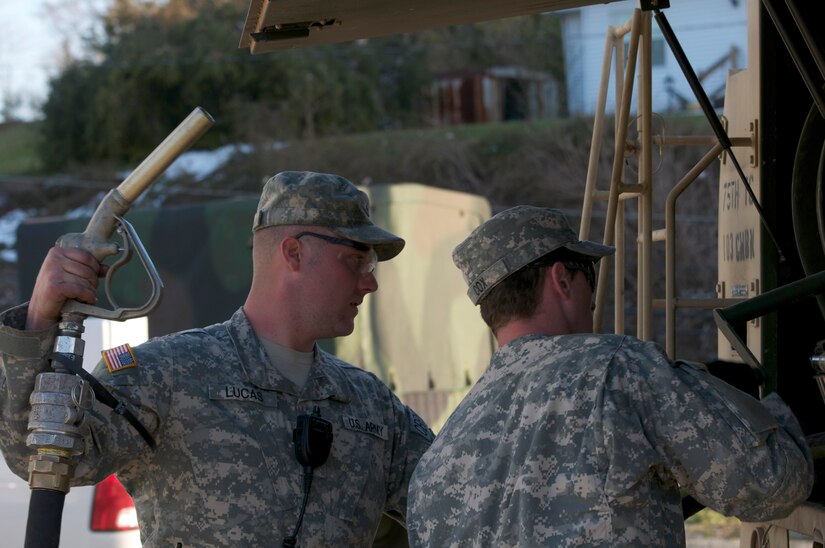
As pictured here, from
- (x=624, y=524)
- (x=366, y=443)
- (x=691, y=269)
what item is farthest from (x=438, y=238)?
(x=691, y=269)

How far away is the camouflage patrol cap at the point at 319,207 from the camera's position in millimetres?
3172

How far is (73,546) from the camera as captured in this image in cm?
509

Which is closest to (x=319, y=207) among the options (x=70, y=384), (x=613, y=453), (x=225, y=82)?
(x=70, y=384)

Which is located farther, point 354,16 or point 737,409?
point 354,16

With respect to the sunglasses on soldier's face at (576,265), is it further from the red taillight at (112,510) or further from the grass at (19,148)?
the grass at (19,148)

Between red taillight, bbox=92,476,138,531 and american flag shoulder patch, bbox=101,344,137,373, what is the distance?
2.37m

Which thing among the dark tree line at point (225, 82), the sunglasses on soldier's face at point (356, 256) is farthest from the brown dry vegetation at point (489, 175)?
the sunglasses on soldier's face at point (356, 256)

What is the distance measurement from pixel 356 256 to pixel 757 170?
119 cm

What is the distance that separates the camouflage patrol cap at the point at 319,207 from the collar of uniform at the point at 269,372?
291mm

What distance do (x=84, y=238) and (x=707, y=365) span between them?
1407 millimetres

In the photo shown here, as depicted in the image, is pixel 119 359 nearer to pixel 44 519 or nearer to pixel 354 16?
pixel 44 519

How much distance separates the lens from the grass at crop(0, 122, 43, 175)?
A: 95.3ft

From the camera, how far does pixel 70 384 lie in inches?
99.3

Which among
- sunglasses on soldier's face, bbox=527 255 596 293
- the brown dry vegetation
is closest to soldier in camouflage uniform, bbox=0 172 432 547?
sunglasses on soldier's face, bbox=527 255 596 293
